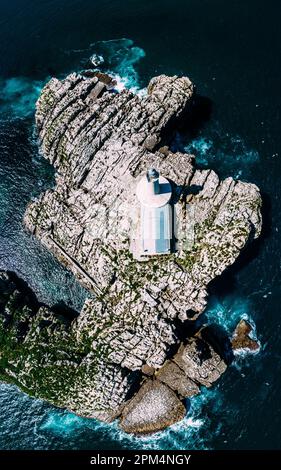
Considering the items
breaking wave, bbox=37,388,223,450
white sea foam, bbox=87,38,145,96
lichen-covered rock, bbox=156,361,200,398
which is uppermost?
white sea foam, bbox=87,38,145,96

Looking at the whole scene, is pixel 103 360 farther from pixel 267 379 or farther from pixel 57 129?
pixel 57 129

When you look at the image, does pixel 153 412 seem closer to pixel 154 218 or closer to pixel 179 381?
pixel 179 381

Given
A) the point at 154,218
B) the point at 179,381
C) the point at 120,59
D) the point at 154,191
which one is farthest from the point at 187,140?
the point at 179,381

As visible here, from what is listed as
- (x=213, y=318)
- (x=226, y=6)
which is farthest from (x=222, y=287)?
(x=226, y=6)

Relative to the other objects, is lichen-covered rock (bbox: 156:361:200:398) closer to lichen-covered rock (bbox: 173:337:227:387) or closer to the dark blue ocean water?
lichen-covered rock (bbox: 173:337:227:387)

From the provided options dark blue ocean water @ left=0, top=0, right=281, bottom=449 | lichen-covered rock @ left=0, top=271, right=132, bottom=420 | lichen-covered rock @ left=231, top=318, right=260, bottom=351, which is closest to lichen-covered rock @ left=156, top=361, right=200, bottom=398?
dark blue ocean water @ left=0, top=0, right=281, bottom=449
